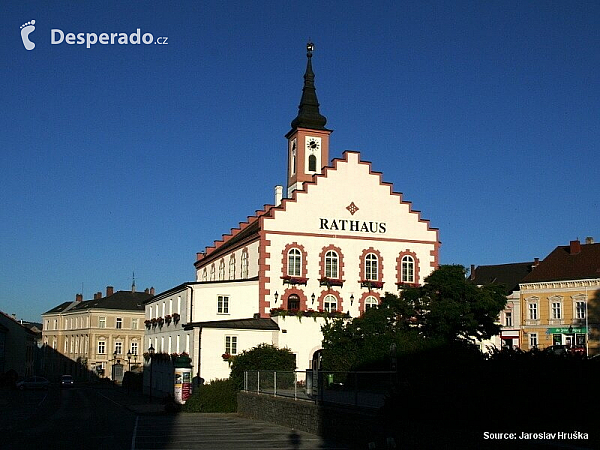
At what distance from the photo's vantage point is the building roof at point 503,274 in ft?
261

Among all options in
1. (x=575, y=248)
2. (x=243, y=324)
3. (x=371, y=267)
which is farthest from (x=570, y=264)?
(x=243, y=324)

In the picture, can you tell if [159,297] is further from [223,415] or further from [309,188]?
[223,415]

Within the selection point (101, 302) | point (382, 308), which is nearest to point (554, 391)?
point (382, 308)

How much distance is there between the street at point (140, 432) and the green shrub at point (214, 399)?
1587mm

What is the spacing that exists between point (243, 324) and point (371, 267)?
9.66 metres

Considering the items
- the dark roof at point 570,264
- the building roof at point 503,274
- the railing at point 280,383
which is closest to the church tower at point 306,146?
the railing at point 280,383

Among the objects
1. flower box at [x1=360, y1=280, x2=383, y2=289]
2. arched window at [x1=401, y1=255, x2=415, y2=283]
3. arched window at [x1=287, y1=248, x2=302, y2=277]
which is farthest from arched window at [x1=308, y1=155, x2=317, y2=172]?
flower box at [x1=360, y1=280, x2=383, y2=289]

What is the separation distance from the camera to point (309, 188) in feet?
162

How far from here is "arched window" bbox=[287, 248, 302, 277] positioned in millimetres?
48312

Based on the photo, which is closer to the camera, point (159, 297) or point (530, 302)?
point (159, 297)

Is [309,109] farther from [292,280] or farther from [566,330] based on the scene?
[566,330]

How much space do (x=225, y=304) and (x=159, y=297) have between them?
35.5 feet

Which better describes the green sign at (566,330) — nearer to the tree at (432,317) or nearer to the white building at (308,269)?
the white building at (308,269)

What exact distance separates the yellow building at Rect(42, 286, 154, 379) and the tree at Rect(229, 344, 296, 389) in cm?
5591
